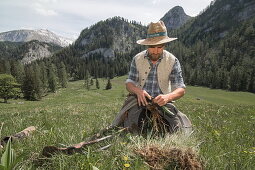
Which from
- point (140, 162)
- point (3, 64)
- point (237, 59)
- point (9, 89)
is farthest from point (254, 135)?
point (237, 59)

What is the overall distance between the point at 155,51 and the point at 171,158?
11.0 ft

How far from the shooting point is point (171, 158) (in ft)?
10.3

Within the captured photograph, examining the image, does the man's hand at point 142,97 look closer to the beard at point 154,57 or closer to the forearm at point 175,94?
the forearm at point 175,94

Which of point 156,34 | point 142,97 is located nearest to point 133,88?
point 142,97

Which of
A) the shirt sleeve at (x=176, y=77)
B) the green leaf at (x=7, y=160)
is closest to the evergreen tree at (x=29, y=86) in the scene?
the shirt sleeve at (x=176, y=77)

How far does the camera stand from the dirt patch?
304 cm

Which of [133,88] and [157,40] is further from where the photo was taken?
[157,40]

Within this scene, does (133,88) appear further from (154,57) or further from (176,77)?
(176,77)

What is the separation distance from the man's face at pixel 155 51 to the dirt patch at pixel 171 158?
3198 millimetres

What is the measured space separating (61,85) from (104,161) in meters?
144

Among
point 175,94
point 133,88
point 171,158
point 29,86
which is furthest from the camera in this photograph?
point 29,86

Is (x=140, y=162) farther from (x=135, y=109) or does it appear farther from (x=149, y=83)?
(x=149, y=83)

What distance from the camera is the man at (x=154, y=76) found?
17.5 ft

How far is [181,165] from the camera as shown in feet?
9.96
